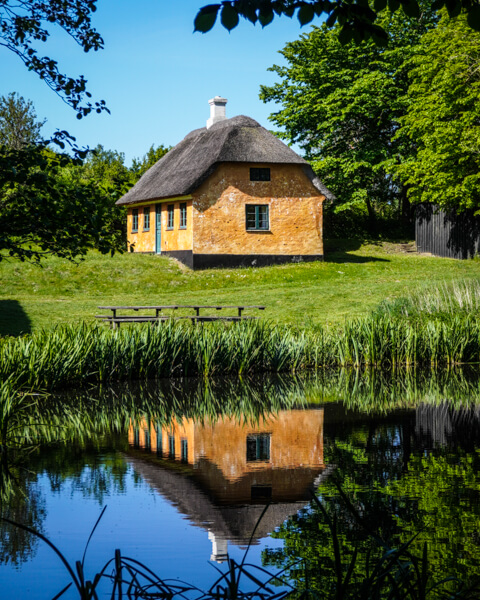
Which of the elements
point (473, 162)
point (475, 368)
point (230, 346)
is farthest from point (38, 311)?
point (473, 162)

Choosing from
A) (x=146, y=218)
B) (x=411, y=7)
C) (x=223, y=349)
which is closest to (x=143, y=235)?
(x=146, y=218)

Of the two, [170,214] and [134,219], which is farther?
[134,219]

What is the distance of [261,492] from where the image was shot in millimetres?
6621

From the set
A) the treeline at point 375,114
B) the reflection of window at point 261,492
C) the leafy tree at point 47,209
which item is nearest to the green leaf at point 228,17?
the leafy tree at point 47,209

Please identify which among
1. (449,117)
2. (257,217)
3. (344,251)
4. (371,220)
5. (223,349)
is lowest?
(223,349)

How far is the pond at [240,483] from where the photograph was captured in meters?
4.90

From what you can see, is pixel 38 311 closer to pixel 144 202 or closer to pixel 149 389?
pixel 149 389

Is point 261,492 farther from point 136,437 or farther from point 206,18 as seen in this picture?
point 206,18

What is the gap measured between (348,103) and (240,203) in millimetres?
8645

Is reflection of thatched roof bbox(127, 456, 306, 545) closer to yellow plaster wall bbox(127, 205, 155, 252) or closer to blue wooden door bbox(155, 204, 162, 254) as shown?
blue wooden door bbox(155, 204, 162, 254)

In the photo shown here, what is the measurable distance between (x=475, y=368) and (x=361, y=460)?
27.8 feet

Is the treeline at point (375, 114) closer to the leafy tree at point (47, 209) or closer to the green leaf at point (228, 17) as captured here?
the leafy tree at point (47, 209)

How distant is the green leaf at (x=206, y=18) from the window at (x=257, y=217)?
30157 mm

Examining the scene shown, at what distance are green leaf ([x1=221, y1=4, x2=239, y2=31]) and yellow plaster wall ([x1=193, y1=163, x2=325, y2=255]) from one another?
29034 millimetres
